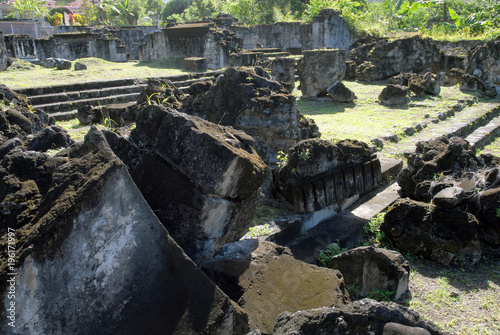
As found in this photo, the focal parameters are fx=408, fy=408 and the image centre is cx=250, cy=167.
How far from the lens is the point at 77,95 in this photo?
32.2 ft

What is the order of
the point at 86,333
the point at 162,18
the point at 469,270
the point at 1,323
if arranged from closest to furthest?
the point at 1,323, the point at 86,333, the point at 469,270, the point at 162,18

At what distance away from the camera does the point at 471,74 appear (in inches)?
524

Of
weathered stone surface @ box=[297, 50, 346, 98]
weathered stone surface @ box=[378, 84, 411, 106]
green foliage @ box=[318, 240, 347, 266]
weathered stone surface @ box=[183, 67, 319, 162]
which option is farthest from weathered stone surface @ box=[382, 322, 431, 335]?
weathered stone surface @ box=[297, 50, 346, 98]

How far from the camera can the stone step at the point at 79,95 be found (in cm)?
922

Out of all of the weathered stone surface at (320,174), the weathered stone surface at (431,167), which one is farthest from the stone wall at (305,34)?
the weathered stone surface at (320,174)

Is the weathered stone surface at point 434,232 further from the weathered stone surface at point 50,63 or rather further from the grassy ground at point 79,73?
the weathered stone surface at point 50,63

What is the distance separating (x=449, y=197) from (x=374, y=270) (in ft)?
3.89

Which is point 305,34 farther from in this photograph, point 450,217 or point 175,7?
point 175,7

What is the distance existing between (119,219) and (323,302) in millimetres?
1307

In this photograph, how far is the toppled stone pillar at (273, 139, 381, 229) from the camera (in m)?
4.17

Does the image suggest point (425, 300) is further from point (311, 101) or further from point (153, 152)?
point (311, 101)

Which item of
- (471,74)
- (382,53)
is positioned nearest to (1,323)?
(471,74)

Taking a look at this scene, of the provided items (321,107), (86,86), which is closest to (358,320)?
(321,107)

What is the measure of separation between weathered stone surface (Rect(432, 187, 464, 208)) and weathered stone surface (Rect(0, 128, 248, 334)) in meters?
2.59
